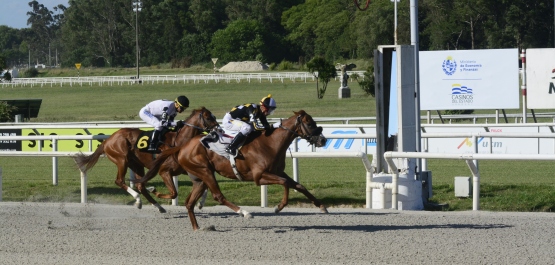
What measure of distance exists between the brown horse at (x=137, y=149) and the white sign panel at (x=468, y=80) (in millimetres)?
8431

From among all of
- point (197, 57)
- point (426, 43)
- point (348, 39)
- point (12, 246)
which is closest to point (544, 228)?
point (12, 246)

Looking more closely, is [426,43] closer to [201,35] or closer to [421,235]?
[201,35]

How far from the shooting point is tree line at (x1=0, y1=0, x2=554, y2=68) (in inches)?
2110

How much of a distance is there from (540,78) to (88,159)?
10.3m

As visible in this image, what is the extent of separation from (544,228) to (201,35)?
7304cm

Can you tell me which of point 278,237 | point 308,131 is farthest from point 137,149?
point 278,237

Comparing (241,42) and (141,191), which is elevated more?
(241,42)

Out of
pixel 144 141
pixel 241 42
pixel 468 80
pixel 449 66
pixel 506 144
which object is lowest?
pixel 506 144

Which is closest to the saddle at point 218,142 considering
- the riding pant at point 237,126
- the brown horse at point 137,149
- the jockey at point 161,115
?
the riding pant at point 237,126

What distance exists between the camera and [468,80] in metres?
17.8

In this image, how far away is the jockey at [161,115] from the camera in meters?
10.2

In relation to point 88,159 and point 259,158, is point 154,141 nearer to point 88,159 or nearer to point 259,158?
point 88,159

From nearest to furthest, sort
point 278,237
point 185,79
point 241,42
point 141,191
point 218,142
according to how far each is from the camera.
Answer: point 278,237, point 218,142, point 141,191, point 185,79, point 241,42

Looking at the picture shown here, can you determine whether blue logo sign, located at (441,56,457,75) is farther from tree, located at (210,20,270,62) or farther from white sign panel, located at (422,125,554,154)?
tree, located at (210,20,270,62)
